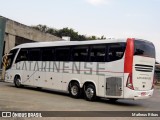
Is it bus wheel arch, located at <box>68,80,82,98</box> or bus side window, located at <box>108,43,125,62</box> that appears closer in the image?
bus side window, located at <box>108,43,125,62</box>

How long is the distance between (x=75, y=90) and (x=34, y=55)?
4.67 meters

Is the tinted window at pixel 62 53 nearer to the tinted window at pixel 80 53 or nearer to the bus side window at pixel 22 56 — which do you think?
the tinted window at pixel 80 53

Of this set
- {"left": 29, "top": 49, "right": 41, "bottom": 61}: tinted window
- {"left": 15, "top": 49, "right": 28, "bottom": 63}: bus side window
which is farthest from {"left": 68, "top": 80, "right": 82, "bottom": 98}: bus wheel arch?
{"left": 15, "top": 49, "right": 28, "bottom": 63}: bus side window

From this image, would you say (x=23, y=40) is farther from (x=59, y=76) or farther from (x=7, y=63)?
(x=59, y=76)

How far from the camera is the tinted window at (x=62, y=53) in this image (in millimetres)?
19708

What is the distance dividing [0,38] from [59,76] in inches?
526

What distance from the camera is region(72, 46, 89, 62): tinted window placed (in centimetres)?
1848

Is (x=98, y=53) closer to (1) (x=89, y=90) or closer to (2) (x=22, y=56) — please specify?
(1) (x=89, y=90)

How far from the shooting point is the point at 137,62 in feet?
54.6

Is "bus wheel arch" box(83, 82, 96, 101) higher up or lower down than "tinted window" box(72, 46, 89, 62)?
lower down

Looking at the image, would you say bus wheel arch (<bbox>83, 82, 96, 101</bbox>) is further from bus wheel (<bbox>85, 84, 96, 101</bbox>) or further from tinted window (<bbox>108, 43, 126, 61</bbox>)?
tinted window (<bbox>108, 43, 126, 61</bbox>)

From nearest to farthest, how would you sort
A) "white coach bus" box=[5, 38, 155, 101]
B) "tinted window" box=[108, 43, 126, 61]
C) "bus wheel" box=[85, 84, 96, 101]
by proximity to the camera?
"white coach bus" box=[5, 38, 155, 101] → "tinted window" box=[108, 43, 126, 61] → "bus wheel" box=[85, 84, 96, 101]

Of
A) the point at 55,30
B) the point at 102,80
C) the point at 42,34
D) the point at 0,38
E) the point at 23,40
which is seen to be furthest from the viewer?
the point at 55,30

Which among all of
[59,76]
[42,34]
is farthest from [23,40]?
[59,76]
